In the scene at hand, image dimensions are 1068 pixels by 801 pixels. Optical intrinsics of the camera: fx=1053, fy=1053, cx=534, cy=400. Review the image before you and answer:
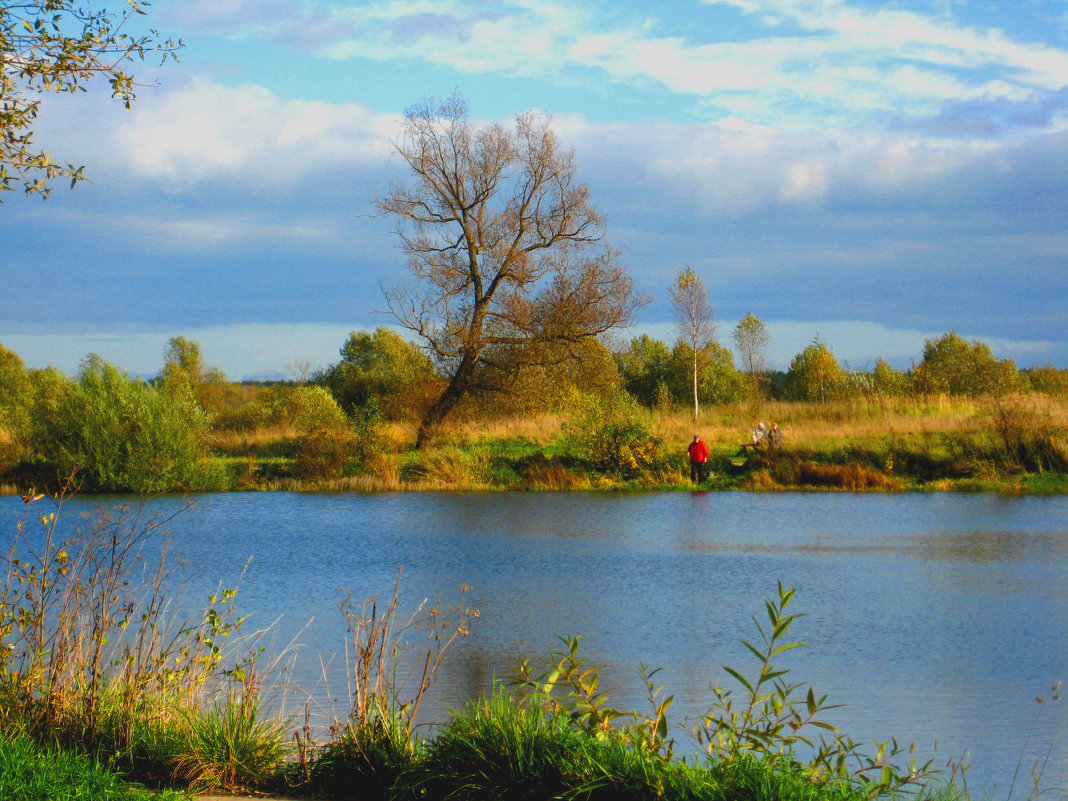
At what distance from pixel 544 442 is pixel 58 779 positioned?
35.2 metres

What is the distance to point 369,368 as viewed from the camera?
70250 millimetres

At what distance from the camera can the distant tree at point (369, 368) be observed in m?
62.7

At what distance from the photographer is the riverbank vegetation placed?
1373 inches

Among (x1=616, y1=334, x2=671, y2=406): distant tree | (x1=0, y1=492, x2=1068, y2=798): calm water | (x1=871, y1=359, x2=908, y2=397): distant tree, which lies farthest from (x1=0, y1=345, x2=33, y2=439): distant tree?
(x1=871, y1=359, x2=908, y2=397): distant tree

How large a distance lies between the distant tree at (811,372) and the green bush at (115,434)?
36473 millimetres

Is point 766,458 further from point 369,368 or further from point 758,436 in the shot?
point 369,368

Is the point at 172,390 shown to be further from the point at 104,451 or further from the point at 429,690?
the point at 429,690

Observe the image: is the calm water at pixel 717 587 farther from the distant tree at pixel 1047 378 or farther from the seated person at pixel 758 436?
the distant tree at pixel 1047 378

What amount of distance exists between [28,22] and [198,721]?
4573 mm

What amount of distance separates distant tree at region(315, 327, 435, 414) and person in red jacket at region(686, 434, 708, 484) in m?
25.9

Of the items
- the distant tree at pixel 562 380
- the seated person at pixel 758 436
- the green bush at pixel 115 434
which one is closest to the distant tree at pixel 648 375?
the distant tree at pixel 562 380

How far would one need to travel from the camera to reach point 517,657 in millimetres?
11414

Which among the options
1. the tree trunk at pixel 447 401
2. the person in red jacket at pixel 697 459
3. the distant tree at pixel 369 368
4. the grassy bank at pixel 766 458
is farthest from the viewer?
the distant tree at pixel 369 368

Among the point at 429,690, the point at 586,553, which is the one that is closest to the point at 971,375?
the point at 586,553
